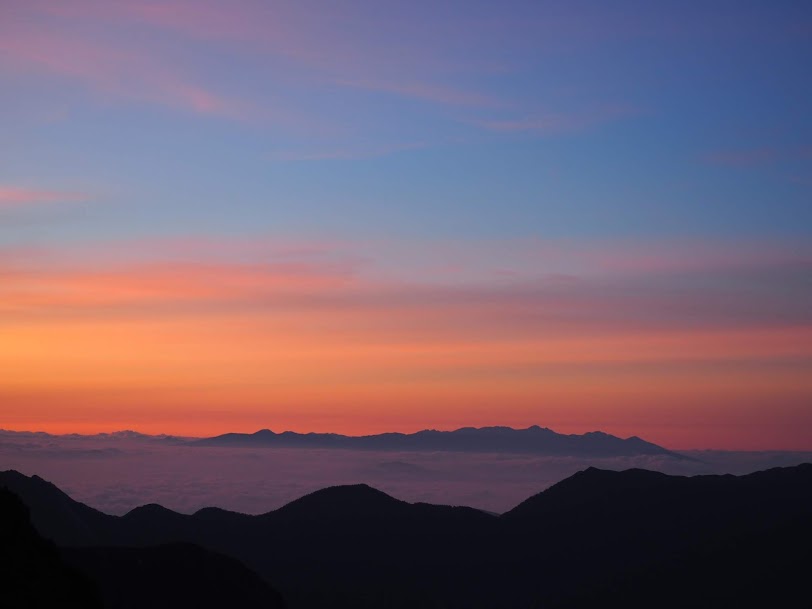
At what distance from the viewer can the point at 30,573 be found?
66.4 m

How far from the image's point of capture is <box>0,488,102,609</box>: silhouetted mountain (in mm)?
62250

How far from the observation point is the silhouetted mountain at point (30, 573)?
6225cm

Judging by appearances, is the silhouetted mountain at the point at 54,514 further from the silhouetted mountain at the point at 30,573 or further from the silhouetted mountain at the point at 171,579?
the silhouetted mountain at the point at 30,573

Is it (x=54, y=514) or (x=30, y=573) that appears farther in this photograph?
(x=54, y=514)

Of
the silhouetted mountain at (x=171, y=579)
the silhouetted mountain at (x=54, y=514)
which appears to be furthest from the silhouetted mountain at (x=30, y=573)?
the silhouetted mountain at (x=54, y=514)

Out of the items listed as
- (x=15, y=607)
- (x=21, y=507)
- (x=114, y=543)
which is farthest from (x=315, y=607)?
(x=15, y=607)

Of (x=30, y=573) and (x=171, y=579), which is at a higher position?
(x=30, y=573)

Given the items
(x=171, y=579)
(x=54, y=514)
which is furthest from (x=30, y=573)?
(x=54, y=514)

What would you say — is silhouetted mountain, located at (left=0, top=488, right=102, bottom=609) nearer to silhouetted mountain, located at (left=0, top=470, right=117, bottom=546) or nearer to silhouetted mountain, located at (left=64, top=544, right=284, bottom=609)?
silhouetted mountain, located at (left=64, top=544, right=284, bottom=609)

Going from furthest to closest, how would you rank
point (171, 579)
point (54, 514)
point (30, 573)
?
point (54, 514)
point (171, 579)
point (30, 573)

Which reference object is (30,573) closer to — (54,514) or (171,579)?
(171,579)

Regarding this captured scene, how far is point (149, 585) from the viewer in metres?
140

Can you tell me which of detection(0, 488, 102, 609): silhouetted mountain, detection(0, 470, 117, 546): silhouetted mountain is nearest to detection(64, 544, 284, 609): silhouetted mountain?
detection(0, 470, 117, 546): silhouetted mountain

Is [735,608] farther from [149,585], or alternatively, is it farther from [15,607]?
[15,607]
